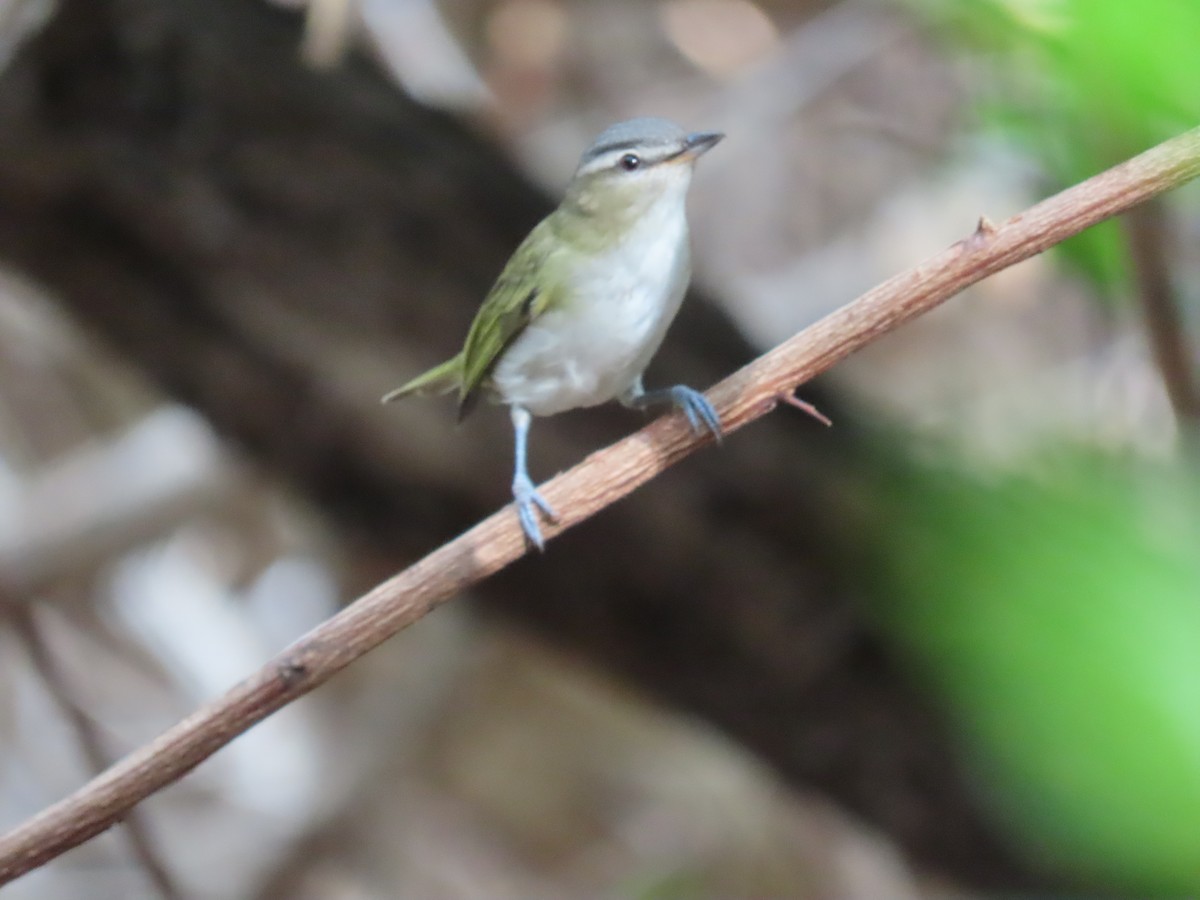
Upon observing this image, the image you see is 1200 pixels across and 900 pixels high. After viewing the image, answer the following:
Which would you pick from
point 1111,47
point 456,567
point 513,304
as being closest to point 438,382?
point 513,304

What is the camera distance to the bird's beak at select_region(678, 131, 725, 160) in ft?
4.40

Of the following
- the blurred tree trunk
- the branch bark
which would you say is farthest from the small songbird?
the blurred tree trunk

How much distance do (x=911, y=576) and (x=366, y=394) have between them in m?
1.51

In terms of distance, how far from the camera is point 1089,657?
1.78ft

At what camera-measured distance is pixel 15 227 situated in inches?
86.6

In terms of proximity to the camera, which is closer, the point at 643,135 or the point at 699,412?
the point at 699,412

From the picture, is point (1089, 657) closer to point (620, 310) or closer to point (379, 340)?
point (620, 310)

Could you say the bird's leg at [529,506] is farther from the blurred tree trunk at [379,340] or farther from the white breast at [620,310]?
the blurred tree trunk at [379,340]

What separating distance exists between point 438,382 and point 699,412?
2.17 ft

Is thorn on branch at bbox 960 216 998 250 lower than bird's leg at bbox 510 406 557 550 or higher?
lower

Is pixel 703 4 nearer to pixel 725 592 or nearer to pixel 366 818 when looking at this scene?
pixel 725 592

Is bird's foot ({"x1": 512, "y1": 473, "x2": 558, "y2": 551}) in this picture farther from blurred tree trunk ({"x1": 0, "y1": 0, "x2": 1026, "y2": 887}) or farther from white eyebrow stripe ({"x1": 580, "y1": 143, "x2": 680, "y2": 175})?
blurred tree trunk ({"x1": 0, "y1": 0, "x2": 1026, "y2": 887})

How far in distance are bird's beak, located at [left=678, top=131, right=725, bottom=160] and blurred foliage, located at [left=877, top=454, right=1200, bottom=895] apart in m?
0.62

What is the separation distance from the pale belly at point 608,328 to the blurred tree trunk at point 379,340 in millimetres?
843
